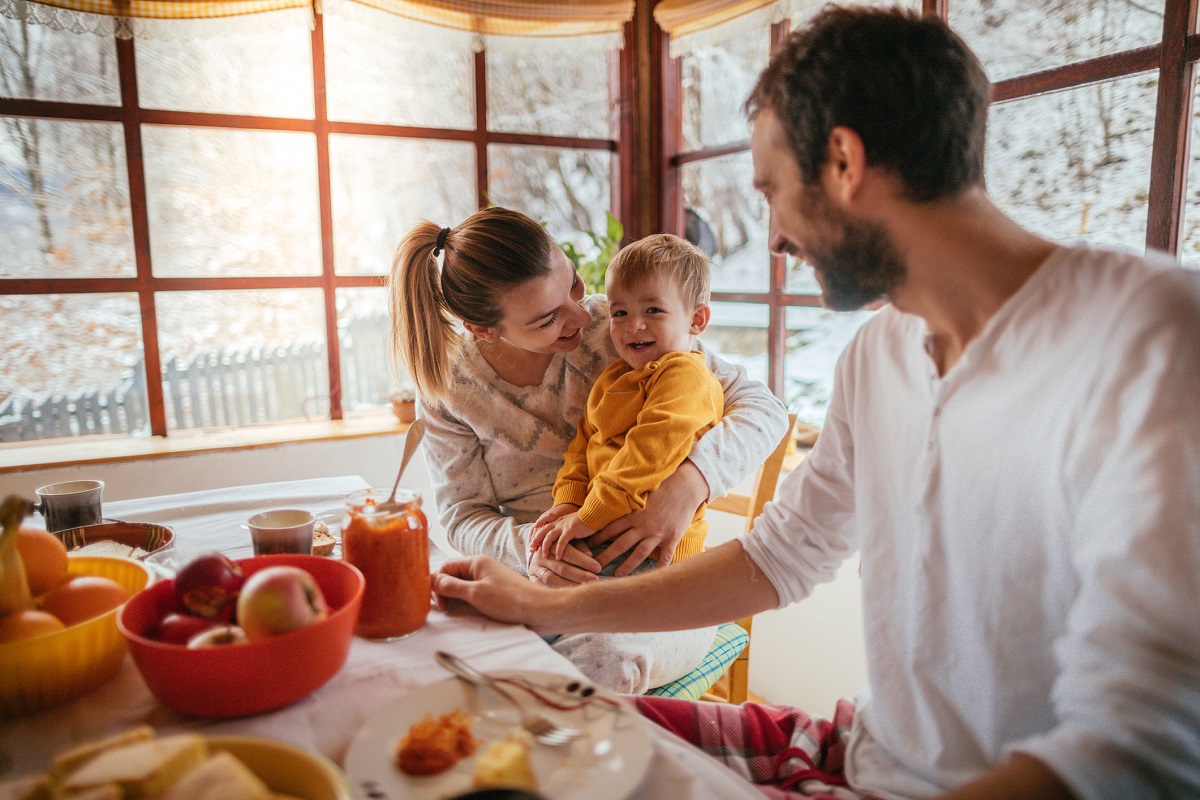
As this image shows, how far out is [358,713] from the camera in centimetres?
76

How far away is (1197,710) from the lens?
60 cm

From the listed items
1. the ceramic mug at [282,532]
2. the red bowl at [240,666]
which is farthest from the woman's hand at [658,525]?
the red bowl at [240,666]

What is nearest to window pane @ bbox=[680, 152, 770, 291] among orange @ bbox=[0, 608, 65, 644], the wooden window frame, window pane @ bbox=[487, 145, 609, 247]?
window pane @ bbox=[487, 145, 609, 247]

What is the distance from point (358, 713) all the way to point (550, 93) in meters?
3.30

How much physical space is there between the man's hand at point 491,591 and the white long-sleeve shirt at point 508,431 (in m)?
0.56

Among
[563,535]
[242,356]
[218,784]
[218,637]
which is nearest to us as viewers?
[218,784]

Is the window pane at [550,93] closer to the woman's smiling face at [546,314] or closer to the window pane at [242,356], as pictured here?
the window pane at [242,356]

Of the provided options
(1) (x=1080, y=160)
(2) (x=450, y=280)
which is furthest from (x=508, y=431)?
(1) (x=1080, y=160)

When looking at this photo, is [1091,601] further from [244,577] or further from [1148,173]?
[1148,173]

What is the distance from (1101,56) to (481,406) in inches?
79.7

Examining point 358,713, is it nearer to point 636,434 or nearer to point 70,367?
point 636,434

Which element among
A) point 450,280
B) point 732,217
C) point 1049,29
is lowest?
point 450,280

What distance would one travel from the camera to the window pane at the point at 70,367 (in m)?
2.79

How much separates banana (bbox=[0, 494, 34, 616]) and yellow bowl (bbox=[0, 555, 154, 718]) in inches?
2.1
